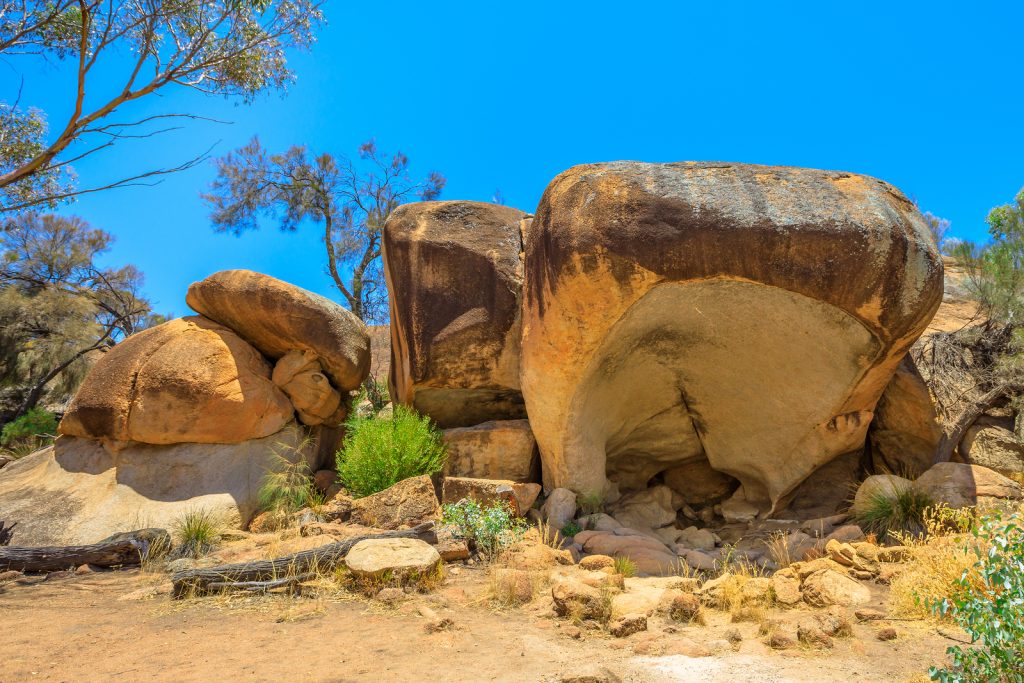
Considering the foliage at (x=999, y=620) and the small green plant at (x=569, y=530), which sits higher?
the foliage at (x=999, y=620)

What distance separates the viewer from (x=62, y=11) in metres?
8.34

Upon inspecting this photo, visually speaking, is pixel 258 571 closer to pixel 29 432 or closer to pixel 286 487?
pixel 286 487

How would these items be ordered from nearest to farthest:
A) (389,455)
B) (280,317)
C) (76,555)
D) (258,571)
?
(258,571) < (76,555) < (389,455) < (280,317)

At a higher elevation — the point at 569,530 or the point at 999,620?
the point at 999,620

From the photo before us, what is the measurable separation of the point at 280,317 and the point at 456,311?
2406 mm

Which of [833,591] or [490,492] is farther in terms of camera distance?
[490,492]

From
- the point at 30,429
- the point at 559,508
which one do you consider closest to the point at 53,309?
the point at 30,429

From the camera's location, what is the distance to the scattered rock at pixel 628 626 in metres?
4.57

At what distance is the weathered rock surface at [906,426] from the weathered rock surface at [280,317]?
22.0 feet

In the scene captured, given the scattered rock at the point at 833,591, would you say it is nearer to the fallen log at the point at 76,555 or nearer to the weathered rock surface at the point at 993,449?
the weathered rock surface at the point at 993,449

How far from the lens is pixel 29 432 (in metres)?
13.5

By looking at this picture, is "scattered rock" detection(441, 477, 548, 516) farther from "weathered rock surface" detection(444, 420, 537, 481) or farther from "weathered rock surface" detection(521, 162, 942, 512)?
"weathered rock surface" detection(444, 420, 537, 481)

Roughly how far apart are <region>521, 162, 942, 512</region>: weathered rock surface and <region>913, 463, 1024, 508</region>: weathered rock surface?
1085 millimetres

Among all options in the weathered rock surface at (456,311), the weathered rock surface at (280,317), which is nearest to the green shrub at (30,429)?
the weathered rock surface at (280,317)
